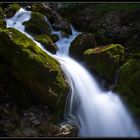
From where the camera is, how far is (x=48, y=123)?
8.60 metres

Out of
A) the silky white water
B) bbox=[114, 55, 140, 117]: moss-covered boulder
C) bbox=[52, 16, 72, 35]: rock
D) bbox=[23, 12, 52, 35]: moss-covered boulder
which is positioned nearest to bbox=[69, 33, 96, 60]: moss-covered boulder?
the silky white water

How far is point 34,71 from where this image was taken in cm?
877

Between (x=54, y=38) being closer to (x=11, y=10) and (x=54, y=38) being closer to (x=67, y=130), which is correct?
(x=11, y=10)

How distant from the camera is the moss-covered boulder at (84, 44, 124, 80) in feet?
35.5

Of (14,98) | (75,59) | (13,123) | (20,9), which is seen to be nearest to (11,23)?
(20,9)

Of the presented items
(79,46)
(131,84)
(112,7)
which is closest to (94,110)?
(131,84)

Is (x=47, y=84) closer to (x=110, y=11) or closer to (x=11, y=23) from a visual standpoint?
(x=11, y=23)

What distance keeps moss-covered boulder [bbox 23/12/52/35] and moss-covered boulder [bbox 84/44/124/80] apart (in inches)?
123

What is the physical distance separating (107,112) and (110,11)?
8.09 m

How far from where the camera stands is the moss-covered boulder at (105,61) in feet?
35.5

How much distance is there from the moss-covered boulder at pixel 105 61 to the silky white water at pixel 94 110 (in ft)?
1.54

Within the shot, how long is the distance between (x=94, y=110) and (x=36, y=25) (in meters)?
5.22

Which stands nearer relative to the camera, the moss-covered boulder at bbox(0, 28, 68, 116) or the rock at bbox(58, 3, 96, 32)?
the moss-covered boulder at bbox(0, 28, 68, 116)

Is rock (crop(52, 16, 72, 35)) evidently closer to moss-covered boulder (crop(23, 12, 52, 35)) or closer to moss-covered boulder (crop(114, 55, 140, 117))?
moss-covered boulder (crop(23, 12, 52, 35))
